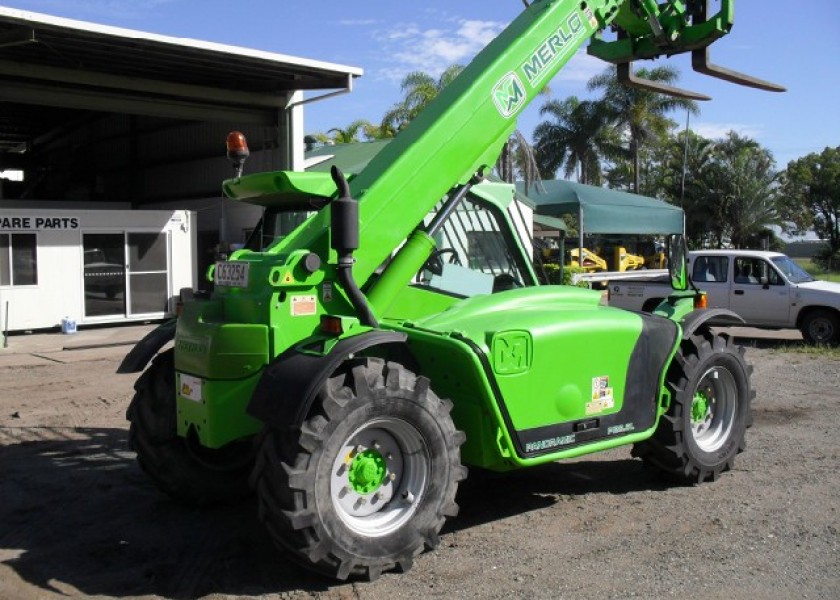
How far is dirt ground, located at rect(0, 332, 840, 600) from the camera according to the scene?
4629 mm

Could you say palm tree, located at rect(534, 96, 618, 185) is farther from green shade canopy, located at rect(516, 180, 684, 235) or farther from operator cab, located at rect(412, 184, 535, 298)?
operator cab, located at rect(412, 184, 535, 298)

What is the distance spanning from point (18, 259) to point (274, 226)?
13404 mm

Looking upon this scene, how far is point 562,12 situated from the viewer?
606cm

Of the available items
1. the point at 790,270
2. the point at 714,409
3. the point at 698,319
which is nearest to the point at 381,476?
the point at 698,319

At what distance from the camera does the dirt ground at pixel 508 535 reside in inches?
182

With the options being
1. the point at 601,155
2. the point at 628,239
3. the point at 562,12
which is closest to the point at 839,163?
the point at 601,155

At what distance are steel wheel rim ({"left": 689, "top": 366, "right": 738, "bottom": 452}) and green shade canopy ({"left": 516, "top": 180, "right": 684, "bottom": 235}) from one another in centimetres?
2122

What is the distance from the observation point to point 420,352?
5.26 meters

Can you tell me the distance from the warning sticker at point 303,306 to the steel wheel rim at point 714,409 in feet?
11.0

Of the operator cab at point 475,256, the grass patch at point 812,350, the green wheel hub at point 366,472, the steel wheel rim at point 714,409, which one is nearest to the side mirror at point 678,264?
the steel wheel rim at point 714,409

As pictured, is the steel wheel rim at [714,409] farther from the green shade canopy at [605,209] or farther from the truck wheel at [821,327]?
the green shade canopy at [605,209]

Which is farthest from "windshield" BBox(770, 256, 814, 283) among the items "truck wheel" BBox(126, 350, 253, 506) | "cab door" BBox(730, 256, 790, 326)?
"truck wheel" BBox(126, 350, 253, 506)

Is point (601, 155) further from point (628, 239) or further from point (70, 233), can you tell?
point (70, 233)

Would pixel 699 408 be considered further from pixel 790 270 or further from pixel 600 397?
pixel 790 270
